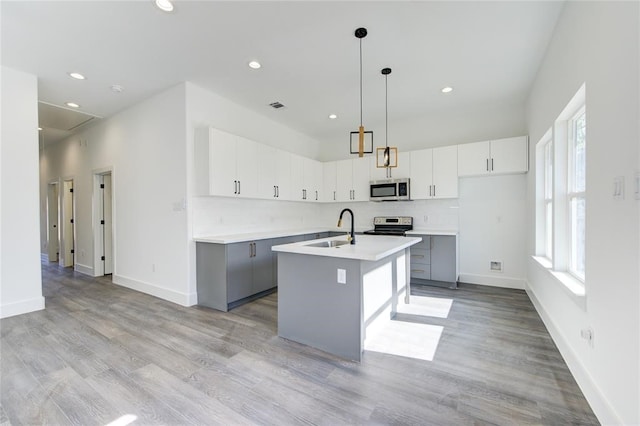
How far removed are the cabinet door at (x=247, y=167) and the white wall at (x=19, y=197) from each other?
2.50 metres

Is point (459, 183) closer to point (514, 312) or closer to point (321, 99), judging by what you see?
point (514, 312)

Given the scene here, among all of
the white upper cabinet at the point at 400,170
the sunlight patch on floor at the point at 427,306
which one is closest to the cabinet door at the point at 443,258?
the sunlight patch on floor at the point at 427,306

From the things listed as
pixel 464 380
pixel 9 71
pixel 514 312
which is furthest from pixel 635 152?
pixel 9 71

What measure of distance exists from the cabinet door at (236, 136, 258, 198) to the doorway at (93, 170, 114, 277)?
302cm

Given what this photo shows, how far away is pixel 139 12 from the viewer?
2379 mm

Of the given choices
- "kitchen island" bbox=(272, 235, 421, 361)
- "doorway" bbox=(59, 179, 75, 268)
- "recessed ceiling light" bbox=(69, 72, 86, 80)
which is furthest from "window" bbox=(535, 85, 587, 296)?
"doorway" bbox=(59, 179, 75, 268)

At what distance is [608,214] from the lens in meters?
1.56

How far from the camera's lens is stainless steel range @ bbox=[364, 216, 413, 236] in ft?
16.5

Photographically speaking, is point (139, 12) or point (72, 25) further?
point (72, 25)

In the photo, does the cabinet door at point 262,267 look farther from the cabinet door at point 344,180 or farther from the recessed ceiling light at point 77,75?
the recessed ceiling light at point 77,75

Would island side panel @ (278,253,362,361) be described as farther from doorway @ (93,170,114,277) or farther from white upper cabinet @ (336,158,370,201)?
doorway @ (93,170,114,277)

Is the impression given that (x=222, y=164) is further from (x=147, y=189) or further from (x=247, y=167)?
(x=147, y=189)

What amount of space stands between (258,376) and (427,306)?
93.7 inches

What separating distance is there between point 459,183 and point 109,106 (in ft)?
19.3
